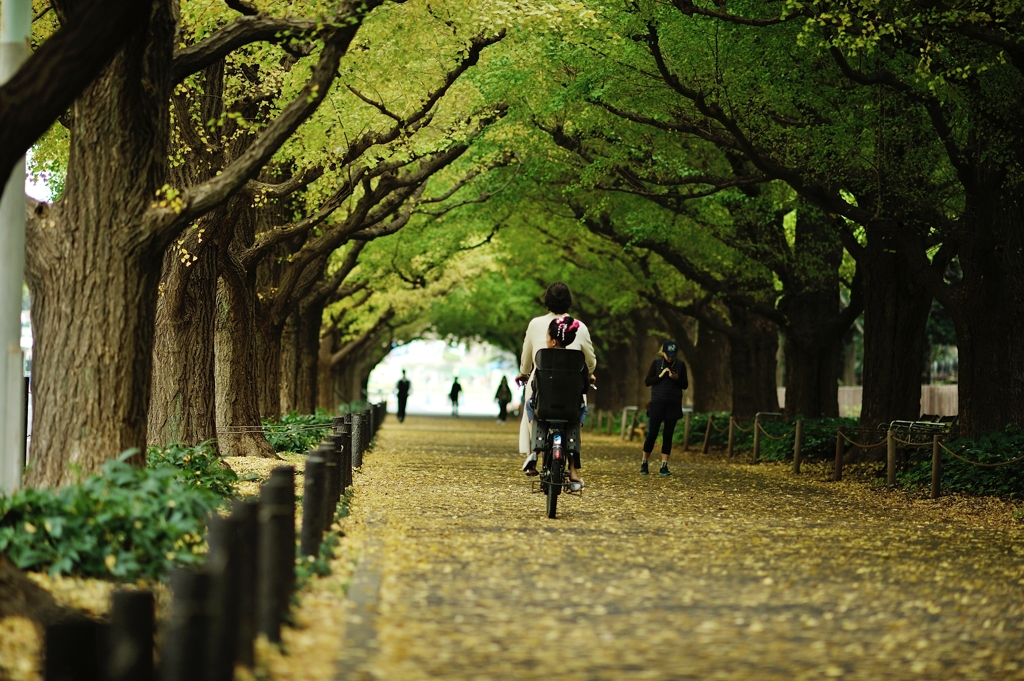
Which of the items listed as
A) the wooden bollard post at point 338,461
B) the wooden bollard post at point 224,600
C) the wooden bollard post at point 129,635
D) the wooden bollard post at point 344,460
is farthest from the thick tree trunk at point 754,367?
the wooden bollard post at point 129,635

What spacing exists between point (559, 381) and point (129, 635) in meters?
7.53

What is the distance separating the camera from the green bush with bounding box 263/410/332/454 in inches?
778

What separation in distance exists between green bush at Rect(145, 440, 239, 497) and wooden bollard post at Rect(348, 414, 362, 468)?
5616 mm

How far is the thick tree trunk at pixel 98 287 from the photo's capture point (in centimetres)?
866

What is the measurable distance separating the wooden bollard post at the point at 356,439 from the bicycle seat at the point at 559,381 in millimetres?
6267

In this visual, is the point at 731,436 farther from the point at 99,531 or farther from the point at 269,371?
the point at 99,531

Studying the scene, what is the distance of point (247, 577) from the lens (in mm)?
5324

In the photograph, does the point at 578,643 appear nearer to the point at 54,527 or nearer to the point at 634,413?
the point at 54,527

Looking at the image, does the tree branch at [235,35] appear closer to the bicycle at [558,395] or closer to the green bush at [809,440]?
the bicycle at [558,395]

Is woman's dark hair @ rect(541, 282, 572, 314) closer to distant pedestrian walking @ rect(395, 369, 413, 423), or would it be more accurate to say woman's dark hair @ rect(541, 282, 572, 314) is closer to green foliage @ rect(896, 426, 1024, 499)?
green foliage @ rect(896, 426, 1024, 499)

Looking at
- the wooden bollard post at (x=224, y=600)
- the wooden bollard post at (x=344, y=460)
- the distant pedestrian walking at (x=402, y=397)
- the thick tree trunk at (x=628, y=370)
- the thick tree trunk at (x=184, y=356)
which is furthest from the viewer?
the distant pedestrian walking at (x=402, y=397)

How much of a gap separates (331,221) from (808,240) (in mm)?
9454

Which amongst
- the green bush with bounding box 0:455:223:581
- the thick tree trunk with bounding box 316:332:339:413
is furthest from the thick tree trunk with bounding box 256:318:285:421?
the thick tree trunk with bounding box 316:332:339:413

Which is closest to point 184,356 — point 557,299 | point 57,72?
point 557,299
